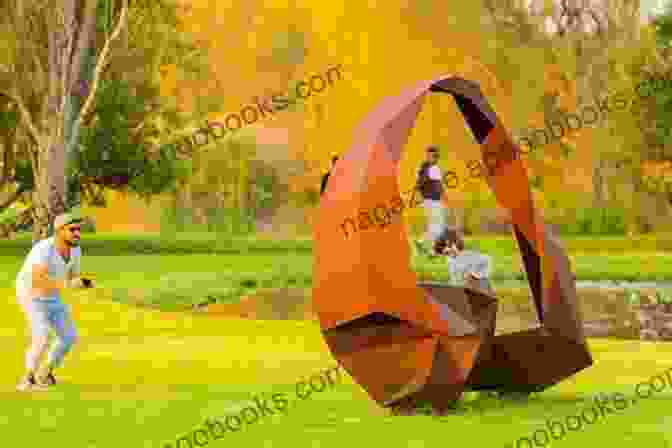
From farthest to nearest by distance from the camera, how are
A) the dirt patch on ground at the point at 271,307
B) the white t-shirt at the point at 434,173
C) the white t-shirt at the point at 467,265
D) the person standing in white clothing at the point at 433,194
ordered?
the dirt patch on ground at the point at 271,307 → the person standing in white clothing at the point at 433,194 → the white t-shirt at the point at 434,173 → the white t-shirt at the point at 467,265

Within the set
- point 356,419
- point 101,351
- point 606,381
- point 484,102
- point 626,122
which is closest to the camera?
point 356,419

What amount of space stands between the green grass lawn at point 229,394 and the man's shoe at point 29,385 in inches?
7.0

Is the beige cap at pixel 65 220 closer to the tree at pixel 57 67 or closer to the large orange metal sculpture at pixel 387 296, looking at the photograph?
the large orange metal sculpture at pixel 387 296

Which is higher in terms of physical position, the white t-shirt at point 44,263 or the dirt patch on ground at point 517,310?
the white t-shirt at point 44,263

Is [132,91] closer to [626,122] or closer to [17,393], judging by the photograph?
[626,122]

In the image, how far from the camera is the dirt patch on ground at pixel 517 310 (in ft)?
72.0

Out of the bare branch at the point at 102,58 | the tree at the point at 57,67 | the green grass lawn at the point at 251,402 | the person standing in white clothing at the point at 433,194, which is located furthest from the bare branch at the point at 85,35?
the green grass lawn at the point at 251,402

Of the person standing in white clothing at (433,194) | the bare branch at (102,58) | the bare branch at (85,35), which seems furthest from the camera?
the bare branch at (85,35)

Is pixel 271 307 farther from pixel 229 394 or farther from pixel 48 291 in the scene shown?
pixel 48 291

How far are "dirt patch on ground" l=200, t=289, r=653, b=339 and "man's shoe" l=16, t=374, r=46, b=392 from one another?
916 cm

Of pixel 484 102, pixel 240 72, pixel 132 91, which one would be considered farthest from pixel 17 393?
pixel 240 72

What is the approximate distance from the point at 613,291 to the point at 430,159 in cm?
961

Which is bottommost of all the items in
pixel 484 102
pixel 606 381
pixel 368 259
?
pixel 606 381

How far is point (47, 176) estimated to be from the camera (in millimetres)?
35594
